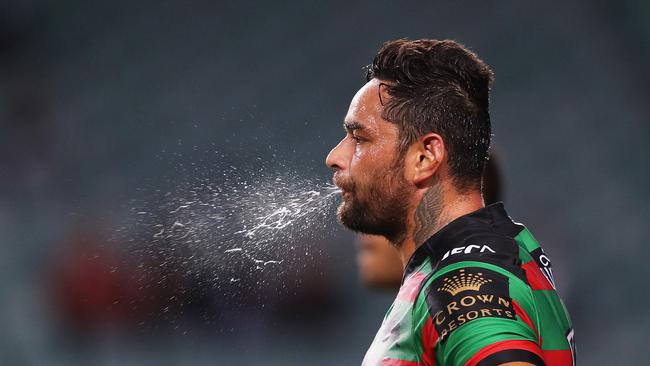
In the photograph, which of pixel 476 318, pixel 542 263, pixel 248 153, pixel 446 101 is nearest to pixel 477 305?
pixel 476 318

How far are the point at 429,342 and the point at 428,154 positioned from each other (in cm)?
32

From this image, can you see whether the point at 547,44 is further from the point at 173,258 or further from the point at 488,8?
the point at 173,258

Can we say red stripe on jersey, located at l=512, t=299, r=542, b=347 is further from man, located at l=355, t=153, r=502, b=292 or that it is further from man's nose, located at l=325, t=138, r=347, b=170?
man, located at l=355, t=153, r=502, b=292

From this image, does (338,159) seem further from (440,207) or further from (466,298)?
(466,298)

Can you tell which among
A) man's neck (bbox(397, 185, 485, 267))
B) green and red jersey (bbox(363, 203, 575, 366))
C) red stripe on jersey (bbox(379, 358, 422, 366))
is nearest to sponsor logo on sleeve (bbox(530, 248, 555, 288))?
green and red jersey (bbox(363, 203, 575, 366))

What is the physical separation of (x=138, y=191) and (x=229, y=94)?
1.74 ft

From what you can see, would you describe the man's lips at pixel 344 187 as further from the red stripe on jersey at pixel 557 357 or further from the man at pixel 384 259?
the man at pixel 384 259

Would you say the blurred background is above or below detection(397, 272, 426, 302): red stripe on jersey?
above

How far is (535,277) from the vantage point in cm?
105

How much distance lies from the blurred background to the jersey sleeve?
1.78 m

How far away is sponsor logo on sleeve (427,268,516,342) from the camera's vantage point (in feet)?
2.99

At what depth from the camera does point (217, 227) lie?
2.75 metres

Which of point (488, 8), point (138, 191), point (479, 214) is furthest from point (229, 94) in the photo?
point (479, 214)

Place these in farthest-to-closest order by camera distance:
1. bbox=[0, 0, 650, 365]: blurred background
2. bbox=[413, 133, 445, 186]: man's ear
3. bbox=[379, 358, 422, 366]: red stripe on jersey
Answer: bbox=[0, 0, 650, 365]: blurred background
bbox=[413, 133, 445, 186]: man's ear
bbox=[379, 358, 422, 366]: red stripe on jersey
